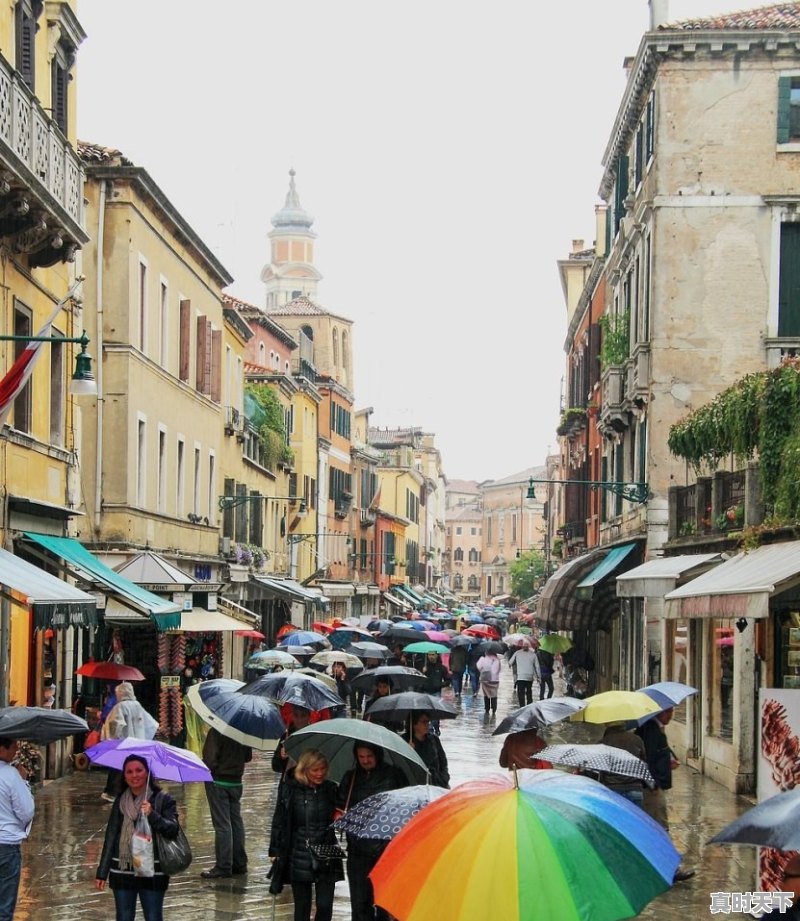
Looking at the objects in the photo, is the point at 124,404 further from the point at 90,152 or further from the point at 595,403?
the point at 595,403

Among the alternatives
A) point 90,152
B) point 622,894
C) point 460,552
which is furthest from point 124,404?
point 460,552

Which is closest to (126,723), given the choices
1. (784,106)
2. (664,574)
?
(664,574)

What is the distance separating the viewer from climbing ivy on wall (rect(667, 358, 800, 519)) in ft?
58.4

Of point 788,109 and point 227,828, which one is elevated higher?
point 788,109

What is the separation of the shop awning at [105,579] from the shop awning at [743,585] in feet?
21.9

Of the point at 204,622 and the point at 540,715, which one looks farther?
the point at 204,622

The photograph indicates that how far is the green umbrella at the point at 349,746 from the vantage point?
34.0 ft

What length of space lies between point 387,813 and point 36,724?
3320 millimetres

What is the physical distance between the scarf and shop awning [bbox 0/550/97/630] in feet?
18.6

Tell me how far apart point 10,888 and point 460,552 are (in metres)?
173

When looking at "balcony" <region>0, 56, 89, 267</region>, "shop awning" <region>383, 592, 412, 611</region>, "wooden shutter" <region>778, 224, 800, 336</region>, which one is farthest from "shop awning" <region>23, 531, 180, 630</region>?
"shop awning" <region>383, 592, 412, 611</region>

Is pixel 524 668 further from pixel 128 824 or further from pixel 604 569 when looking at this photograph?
pixel 128 824

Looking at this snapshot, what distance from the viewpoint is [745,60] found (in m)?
28.5

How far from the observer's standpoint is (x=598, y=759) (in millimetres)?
11633
